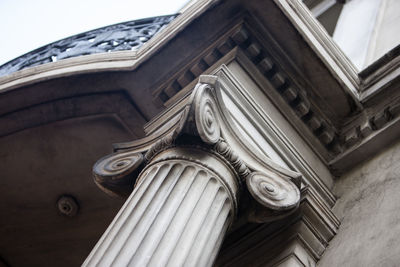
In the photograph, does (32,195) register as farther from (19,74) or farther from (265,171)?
(265,171)

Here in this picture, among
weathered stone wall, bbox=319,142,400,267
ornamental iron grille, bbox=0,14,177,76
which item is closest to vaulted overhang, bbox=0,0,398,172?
weathered stone wall, bbox=319,142,400,267

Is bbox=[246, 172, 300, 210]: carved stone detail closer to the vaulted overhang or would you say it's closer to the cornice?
the cornice

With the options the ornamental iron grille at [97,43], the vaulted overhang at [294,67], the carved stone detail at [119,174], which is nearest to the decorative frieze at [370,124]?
the vaulted overhang at [294,67]

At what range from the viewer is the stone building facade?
11.9ft

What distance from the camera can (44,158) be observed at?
266 inches

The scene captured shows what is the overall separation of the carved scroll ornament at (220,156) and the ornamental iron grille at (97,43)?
2.62 metres

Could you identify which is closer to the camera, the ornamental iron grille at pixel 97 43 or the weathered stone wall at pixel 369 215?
the weathered stone wall at pixel 369 215

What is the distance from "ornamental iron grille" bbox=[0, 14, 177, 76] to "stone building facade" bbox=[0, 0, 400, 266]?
26 millimetres

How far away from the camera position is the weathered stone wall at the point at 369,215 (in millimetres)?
3668

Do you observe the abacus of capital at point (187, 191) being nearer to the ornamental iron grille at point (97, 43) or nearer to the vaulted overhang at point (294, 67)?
the vaulted overhang at point (294, 67)

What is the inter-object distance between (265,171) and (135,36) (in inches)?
132

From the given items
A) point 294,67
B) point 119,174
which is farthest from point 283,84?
point 119,174

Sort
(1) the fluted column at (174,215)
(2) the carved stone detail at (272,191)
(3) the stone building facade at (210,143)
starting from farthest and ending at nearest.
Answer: (2) the carved stone detail at (272,191)
(3) the stone building facade at (210,143)
(1) the fluted column at (174,215)

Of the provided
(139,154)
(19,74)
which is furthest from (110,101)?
(139,154)
